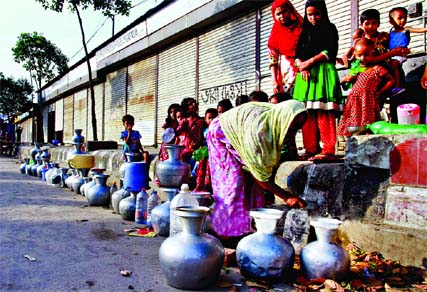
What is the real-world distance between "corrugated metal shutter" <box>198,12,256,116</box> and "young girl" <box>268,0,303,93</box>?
346cm

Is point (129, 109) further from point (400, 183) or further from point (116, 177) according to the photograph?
point (400, 183)

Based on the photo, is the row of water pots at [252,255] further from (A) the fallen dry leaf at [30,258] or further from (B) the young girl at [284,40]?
(B) the young girl at [284,40]

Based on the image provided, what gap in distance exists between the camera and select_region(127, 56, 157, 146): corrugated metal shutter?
12523mm

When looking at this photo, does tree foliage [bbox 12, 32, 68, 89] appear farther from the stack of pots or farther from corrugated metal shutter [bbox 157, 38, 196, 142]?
the stack of pots

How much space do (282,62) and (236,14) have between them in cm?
443

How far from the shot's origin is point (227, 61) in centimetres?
902

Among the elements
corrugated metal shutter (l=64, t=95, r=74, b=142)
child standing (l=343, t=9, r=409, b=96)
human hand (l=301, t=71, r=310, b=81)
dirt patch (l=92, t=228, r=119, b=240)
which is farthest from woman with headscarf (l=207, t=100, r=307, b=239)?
corrugated metal shutter (l=64, t=95, r=74, b=142)

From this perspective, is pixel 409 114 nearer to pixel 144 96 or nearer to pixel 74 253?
pixel 74 253

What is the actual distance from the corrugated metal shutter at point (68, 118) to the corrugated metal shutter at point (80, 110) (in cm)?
89

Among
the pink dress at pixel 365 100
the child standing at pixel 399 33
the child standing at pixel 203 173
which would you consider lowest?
the child standing at pixel 203 173

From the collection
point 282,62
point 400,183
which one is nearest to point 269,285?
point 400,183

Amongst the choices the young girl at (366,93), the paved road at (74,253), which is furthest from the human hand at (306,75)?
the paved road at (74,253)

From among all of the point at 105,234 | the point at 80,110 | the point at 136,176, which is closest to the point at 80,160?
the point at 136,176

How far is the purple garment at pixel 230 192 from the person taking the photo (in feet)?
10.9
